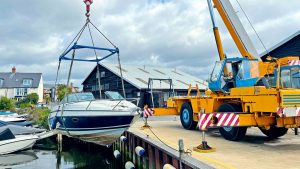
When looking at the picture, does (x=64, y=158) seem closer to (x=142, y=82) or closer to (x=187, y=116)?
(x=187, y=116)

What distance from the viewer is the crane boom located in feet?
32.1

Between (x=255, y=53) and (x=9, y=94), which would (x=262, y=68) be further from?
(x=9, y=94)

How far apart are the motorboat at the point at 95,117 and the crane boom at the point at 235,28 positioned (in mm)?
4489

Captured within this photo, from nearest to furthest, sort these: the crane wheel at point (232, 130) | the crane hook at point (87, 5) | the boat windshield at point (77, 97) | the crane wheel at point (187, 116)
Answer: the crane wheel at point (232, 130), the crane hook at point (87, 5), the crane wheel at point (187, 116), the boat windshield at point (77, 97)

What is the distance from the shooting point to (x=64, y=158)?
1331cm

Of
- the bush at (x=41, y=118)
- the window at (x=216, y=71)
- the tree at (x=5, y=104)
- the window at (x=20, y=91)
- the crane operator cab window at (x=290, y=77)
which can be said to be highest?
the window at (x=20, y=91)

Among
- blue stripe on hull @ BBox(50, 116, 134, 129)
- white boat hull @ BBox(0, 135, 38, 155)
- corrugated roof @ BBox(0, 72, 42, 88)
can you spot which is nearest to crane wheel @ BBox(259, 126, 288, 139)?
Answer: blue stripe on hull @ BBox(50, 116, 134, 129)

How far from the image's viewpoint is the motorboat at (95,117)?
30.9ft

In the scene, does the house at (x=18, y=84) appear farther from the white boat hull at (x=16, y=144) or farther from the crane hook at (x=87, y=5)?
the crane hook at (x=87, y=5)

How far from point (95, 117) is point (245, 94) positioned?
17.0ft

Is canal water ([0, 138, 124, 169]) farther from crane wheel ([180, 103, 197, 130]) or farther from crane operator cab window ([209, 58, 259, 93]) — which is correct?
crane operator cab window ([209, 58, 259, 93])

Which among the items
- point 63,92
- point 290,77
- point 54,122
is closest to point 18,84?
point 63,92

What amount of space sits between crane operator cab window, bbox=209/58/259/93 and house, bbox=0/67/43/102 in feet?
166

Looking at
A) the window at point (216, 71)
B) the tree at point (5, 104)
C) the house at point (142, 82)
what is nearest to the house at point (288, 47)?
the window at point (216, 71)
